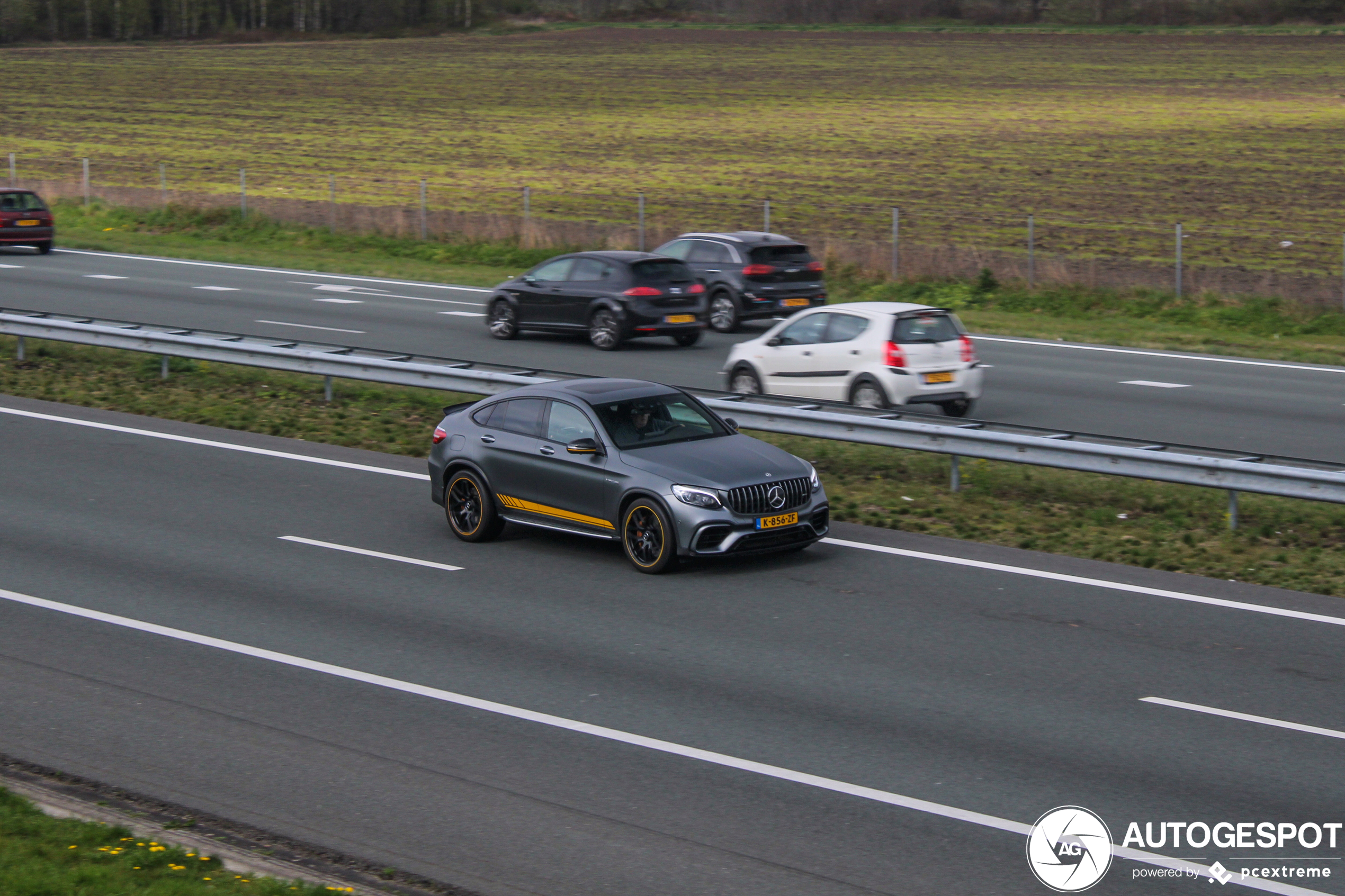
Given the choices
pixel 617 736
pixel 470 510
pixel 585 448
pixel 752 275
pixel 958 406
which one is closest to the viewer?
pixel 617 736

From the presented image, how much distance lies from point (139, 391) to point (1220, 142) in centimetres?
3975

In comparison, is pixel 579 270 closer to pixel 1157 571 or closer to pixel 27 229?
pixel 1157 571

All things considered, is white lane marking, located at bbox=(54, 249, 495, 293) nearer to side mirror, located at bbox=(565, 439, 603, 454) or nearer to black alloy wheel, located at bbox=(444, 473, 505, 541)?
black alloy wheel, located at bbox=(444, 473, 505, 541)

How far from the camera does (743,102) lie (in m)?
66.9

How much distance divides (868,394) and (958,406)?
1160mm

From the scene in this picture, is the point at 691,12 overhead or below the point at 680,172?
overhead

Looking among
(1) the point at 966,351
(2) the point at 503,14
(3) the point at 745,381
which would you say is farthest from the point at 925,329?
(2) the point at 503,14

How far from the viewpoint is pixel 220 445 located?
17.9 m

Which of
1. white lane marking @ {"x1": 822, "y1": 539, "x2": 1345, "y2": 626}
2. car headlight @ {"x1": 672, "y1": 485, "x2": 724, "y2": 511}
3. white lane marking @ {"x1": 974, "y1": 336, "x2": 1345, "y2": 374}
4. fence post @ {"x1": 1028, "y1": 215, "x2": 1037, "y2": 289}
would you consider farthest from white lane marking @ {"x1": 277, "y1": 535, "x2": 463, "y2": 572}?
fence post @ {"x1": 1028, "y1": 215, "x2": 1037, "y2": 289}

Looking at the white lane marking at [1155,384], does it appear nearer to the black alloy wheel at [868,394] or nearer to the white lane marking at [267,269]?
the black alloy wheel at [868,394]

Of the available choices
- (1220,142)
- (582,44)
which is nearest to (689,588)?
(1220,142)

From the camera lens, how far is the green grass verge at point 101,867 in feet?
21.6

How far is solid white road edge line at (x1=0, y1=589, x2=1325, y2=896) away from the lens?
728cm

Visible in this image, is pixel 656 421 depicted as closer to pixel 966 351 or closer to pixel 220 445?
pixel 966 351
